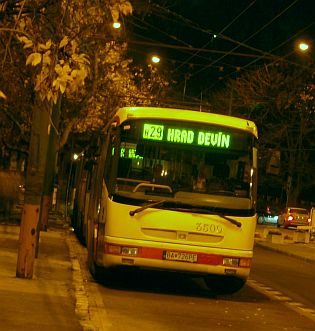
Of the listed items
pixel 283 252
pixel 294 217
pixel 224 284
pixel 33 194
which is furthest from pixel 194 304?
pixel 294 217

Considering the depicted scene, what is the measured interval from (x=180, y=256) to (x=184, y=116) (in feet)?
8.02

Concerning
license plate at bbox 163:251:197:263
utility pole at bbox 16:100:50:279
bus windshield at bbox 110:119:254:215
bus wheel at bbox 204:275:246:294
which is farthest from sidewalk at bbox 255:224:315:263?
utility pole at bbox 16:100:50:279

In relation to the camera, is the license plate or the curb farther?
the curb

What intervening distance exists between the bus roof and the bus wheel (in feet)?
8.30

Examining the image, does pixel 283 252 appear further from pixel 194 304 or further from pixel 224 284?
pixel 194 304

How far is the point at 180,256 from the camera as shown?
13688 millimetres

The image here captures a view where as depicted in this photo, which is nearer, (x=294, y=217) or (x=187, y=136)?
(x=187, y=136)

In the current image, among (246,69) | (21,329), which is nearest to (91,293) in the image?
(21,329)

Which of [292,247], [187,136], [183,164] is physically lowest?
[292,247]

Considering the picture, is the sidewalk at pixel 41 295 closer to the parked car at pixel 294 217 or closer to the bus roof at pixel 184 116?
the bus roof at pixel 184 116

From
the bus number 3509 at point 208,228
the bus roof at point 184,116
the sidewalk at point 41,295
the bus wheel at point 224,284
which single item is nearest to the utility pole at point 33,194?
the sidewalk at point 41,295

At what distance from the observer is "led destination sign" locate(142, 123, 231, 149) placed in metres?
14.1

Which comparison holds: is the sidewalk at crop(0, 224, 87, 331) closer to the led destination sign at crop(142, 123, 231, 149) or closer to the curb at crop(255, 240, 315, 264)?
the led destination sign at crop(142, 123, 231, 149)

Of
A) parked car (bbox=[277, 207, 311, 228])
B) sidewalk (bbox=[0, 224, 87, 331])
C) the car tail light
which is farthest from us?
the car tail light
